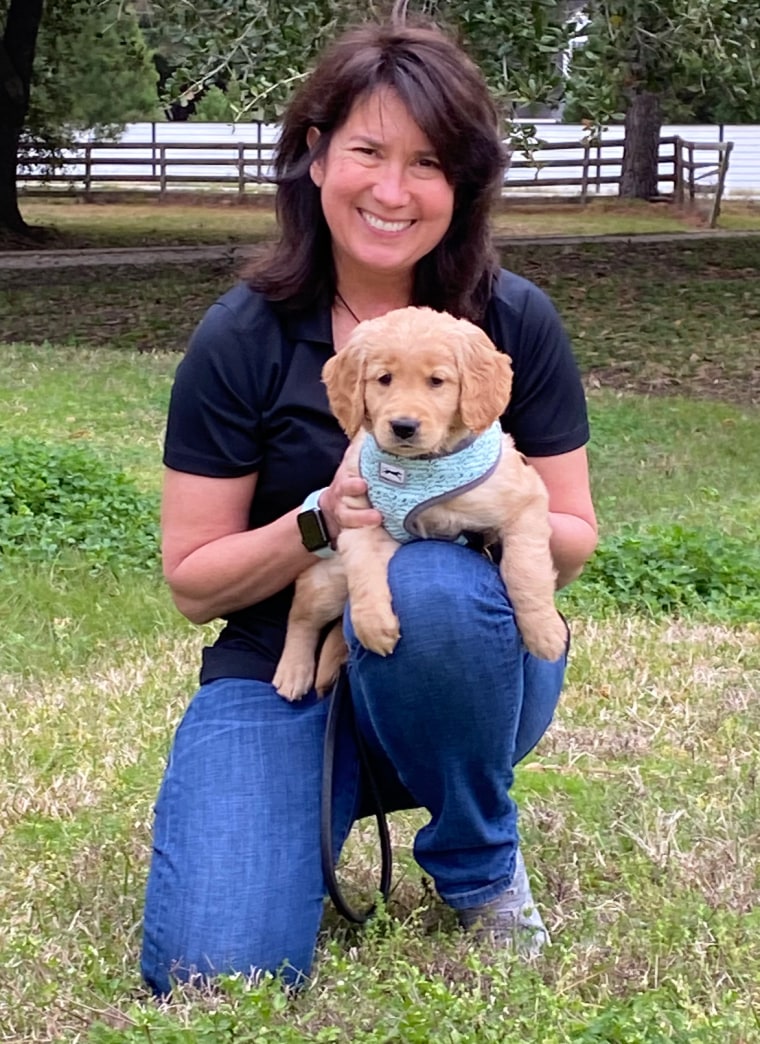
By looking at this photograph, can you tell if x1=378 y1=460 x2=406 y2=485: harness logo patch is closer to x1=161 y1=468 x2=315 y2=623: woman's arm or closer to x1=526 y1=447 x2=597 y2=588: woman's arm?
x1=161 y1=468 x2=315 y2=623: woman's arm

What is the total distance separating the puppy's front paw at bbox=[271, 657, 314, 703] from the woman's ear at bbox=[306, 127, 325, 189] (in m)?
1.06

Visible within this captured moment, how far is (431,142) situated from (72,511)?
13.2 ft

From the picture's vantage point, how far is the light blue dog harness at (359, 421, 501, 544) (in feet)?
10.2

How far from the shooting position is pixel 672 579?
6398 millimetres

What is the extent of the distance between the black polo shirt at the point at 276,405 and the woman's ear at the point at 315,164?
0.28m

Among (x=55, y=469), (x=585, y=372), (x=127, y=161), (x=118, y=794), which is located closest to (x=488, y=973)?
(x=118, y=794)

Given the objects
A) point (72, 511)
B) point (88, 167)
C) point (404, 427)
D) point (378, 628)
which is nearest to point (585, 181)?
point (88, 167)

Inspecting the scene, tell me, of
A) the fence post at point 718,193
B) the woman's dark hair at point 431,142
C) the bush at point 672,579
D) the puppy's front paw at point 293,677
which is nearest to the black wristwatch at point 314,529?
the puppy's front paw at point 293,677

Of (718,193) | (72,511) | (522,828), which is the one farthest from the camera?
(718,193)

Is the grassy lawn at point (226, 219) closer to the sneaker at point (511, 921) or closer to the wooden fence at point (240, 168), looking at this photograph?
the wooden fence at point (240, 168)

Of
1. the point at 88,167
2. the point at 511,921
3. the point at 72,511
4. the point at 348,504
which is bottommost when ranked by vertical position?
the point at 88,167

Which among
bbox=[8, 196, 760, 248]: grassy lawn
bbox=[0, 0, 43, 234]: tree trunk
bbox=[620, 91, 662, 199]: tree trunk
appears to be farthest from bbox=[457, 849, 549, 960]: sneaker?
bbox=[620, 91, 662, 199]: tree trunk

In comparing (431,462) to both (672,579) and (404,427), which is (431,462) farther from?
(672,579)

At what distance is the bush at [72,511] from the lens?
6.52m
